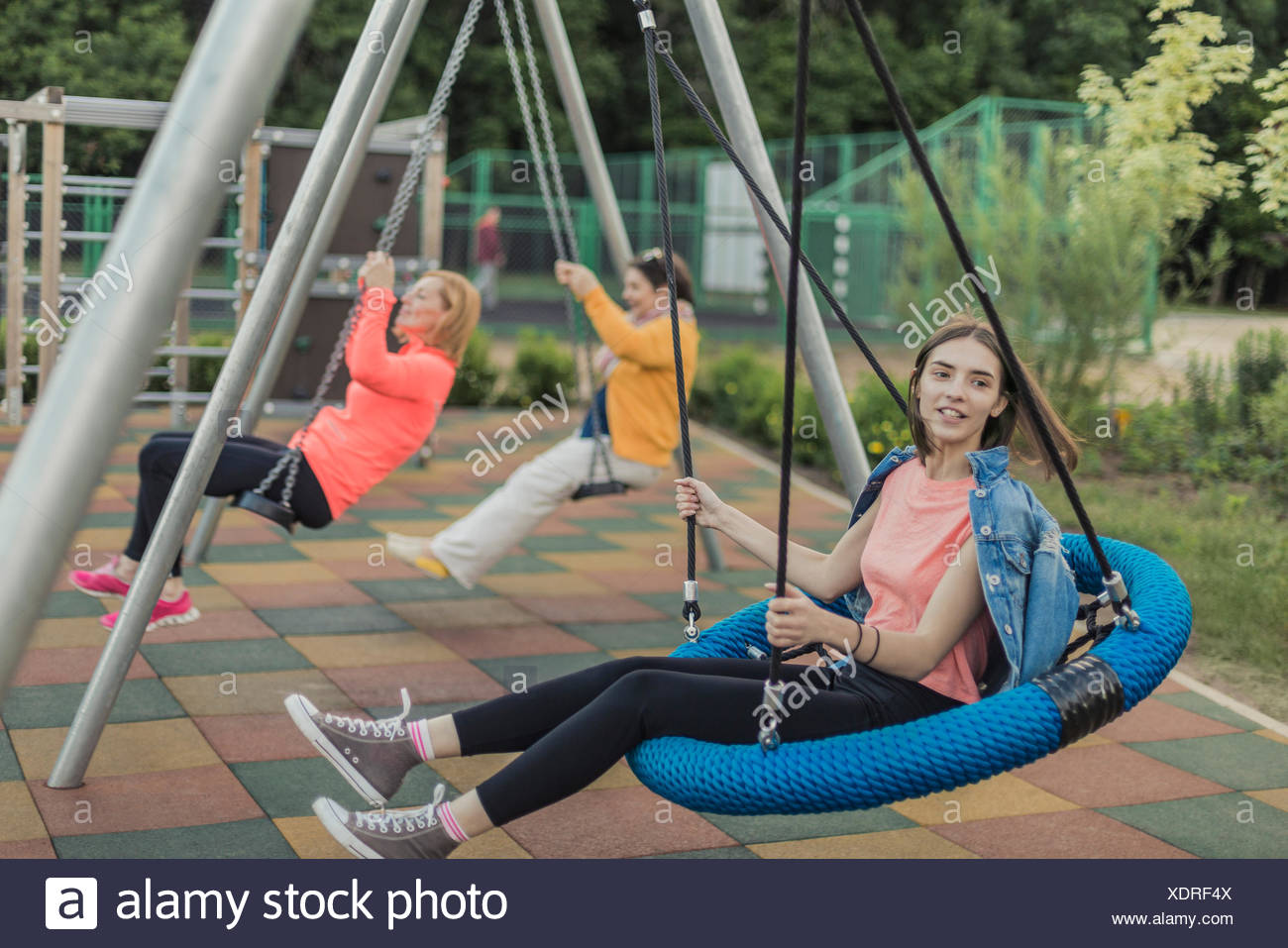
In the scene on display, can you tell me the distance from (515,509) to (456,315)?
664 millimetres

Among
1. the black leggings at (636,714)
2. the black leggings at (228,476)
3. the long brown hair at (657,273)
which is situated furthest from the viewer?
the long brown hair at (657,273)

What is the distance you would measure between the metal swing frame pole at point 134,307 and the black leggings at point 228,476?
7.25ft

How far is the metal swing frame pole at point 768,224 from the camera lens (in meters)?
3.55

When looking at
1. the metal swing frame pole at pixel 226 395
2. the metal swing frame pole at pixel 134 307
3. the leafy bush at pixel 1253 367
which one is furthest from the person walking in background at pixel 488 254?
the metal swing frame pole at pixel 134 307

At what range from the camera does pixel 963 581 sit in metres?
2.34

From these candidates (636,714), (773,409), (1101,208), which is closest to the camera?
(636,714)

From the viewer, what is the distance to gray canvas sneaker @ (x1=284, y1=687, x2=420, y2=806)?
2.50 m

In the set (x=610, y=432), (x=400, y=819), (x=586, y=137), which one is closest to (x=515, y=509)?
(x=610, y=432)


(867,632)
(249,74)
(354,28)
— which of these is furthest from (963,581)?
(354,28)

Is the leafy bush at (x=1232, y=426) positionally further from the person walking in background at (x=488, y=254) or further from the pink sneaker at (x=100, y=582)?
the person walking in background at (x=488, y=254)

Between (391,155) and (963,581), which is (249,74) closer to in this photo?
(963,581)

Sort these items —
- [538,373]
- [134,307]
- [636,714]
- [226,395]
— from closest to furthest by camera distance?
1. [134,307]
2. [636,714]
3. [226,395]
4. [538,373]

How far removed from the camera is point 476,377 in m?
9.73

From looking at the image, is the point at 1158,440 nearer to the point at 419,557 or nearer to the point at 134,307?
the point at 419,557
